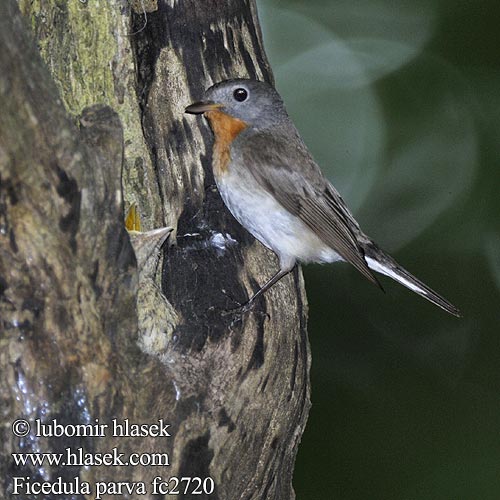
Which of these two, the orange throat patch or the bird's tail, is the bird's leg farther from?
the bird's tail

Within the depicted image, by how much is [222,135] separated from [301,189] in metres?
0.57

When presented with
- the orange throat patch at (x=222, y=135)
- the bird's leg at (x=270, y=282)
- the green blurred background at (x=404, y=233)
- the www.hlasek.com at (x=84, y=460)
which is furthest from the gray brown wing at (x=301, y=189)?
the green blurred background at (x=404, y=233)

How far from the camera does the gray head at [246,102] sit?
455cm

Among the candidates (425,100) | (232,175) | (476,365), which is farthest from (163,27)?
(476,365)

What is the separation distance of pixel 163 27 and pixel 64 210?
1.86m

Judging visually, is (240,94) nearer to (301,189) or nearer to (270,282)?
(301,189)

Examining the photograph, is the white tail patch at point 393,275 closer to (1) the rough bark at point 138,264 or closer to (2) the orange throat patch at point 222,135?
(1) the rough bark at point 138,264

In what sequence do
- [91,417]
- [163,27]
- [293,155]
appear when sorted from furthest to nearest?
[293,155] < [163,27] < [91,417]

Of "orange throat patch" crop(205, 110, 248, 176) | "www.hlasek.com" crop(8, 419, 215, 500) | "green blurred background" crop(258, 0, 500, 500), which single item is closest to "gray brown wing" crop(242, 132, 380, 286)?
"orange throat patch" crop(205, 110, 248, 176)

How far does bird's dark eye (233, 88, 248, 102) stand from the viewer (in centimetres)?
467

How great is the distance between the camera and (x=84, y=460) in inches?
131

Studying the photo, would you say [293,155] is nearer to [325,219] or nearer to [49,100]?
[325,219]

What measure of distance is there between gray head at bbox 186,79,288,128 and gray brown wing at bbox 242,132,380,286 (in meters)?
0.14

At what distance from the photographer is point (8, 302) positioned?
310 centimetres
